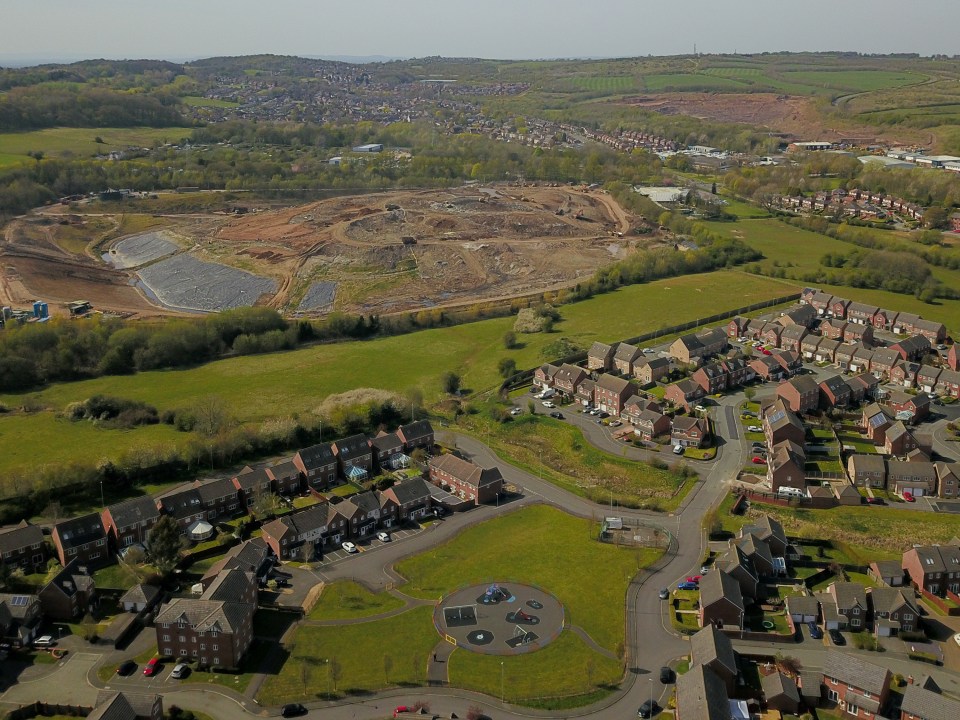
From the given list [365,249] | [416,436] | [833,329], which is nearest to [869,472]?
[833,329]

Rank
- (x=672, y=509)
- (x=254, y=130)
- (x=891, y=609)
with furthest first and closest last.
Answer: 1. (x=254, y=130)
2. (x=672, y=509)
3. (x=891, y=609)

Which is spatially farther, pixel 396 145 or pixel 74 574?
pixel 396 145

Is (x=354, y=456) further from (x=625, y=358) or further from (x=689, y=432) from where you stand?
→ (x=625, y=358)

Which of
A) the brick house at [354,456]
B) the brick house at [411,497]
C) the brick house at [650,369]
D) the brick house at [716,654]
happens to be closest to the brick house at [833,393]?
the brick house at [650,369]

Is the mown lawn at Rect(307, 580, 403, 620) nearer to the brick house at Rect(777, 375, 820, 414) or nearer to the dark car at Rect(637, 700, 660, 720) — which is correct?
the dark car at Rect(637, 700, 660, 720)

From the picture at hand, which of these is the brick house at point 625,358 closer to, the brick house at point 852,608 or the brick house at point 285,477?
the brick house at point 285,477

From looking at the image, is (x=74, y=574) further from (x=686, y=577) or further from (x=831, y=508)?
(x=831, y=508)

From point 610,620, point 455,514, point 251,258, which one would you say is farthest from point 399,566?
point 251,258
